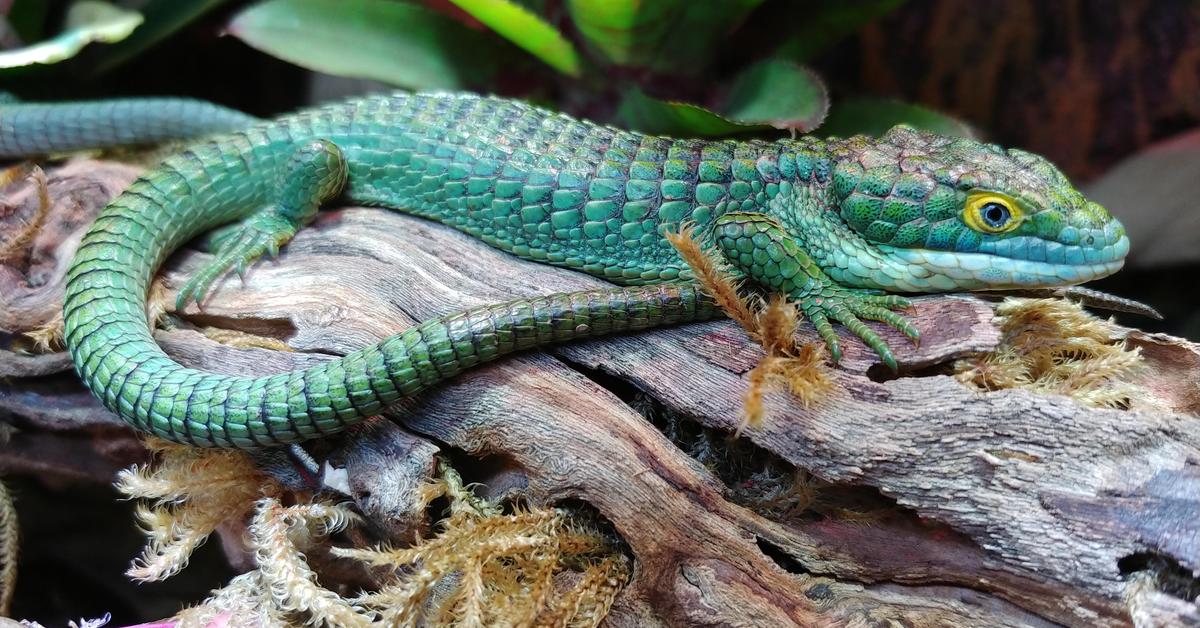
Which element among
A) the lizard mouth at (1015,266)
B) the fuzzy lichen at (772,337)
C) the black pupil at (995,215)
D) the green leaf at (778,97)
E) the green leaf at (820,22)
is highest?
the green leaf at (820,22)

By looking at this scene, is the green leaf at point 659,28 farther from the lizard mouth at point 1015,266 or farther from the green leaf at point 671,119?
the lizard mouth at point 1015,266

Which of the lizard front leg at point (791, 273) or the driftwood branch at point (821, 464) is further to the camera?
the lizard front leg at point (791, 273)

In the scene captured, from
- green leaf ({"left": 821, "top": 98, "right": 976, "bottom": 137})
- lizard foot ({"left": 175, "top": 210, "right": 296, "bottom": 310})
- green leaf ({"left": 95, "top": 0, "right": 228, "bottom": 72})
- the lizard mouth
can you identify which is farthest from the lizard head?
green leaf ({"left": 95, "top": 0, "right": 228, "bottom": 72})

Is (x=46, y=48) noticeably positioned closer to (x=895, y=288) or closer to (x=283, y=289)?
(x=283, y=289)

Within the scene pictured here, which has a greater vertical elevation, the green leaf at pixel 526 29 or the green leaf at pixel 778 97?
the green leaf at pixel 778 97

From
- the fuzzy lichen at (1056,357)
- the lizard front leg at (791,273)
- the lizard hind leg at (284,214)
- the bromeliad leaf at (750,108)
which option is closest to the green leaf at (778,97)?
the bromeliad leaf at (750,108)

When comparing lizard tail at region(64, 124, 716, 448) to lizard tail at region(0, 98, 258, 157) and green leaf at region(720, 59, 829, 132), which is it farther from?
lizard tail at region(0, 98, 258, 157)

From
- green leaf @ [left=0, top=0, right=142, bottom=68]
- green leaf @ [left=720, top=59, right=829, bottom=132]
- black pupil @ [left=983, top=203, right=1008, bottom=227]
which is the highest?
green leaf @ [left=720, top=59, right=829, bottom=132]
